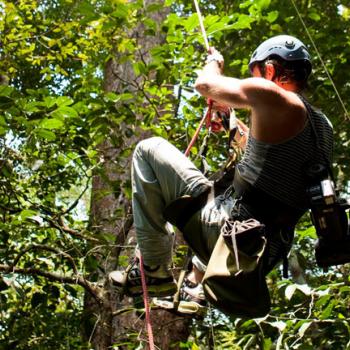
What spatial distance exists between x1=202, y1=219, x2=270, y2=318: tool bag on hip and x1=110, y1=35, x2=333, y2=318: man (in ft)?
0.77

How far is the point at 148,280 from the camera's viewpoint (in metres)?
3.07

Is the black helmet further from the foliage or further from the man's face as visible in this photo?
the foliage

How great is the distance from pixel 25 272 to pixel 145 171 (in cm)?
125

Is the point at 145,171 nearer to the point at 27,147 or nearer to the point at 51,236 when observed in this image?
the point at 27,147

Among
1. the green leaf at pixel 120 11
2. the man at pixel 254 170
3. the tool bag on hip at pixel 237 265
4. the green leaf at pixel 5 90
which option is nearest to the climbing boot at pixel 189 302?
the man at pixel 254 170

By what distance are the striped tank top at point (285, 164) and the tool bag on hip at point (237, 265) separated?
248 mm

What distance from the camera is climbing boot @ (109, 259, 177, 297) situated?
304cm

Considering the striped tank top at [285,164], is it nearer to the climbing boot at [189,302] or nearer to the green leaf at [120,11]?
the climbing boot at [189,302]

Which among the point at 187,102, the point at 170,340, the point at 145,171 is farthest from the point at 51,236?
the point at 145,171

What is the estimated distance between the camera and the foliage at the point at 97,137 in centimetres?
394

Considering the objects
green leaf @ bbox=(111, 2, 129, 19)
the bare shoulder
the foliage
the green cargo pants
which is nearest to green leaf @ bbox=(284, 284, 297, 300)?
the foliage

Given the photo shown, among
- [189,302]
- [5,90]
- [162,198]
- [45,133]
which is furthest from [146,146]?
[5,90]

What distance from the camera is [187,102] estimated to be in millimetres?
4977

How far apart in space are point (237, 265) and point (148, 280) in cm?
80
